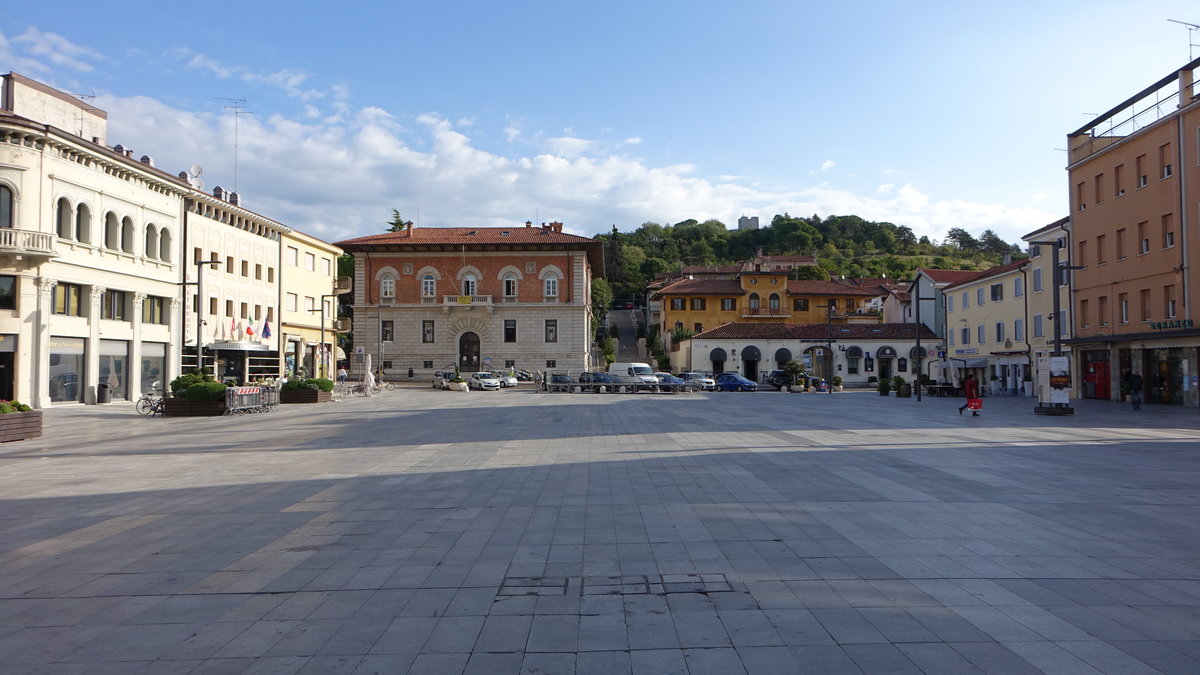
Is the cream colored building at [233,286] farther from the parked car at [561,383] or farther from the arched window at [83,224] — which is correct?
the parked car at [561,383]

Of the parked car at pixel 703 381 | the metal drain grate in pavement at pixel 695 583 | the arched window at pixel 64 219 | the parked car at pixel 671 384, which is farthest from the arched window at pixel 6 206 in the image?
the parked car at pixel 703 381

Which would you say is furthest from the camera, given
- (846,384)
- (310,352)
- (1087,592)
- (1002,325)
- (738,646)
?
(846,384)

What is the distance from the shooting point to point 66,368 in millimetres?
33531

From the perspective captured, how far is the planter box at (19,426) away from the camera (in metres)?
18.4

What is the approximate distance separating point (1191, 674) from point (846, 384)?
61.8 m

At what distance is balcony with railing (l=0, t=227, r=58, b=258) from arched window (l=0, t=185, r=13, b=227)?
30.1 inches

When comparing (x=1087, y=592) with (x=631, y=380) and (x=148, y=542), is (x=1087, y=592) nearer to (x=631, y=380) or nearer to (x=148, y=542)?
(x=148, y=542)

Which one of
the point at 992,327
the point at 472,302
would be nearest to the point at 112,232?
the point at 472,302

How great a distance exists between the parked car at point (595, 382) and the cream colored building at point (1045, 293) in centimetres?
2489

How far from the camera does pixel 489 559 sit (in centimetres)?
689

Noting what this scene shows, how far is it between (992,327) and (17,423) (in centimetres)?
5166

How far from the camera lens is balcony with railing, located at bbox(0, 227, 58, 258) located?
29.6 metres

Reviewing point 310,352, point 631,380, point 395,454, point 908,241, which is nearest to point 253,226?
point 310,352

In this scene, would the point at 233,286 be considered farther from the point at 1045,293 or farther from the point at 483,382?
the point at 1045,293
